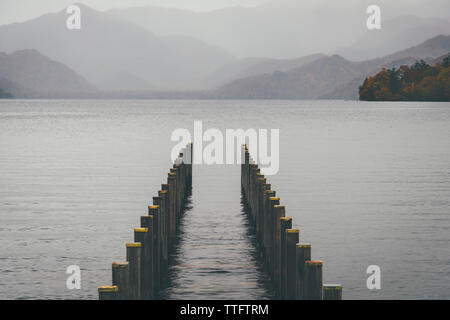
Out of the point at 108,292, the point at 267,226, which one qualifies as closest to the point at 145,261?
the point at 108,292

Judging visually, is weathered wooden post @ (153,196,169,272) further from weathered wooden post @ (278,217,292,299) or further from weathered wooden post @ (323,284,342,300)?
weathered wooden post @ (323,284,342,300)

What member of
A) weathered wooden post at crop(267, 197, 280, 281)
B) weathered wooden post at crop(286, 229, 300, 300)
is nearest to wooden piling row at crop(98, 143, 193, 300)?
weathered wooden post at crop(267, 197, 280, 281)

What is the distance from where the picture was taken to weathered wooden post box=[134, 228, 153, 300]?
11.8m

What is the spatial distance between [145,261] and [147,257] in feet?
0.33

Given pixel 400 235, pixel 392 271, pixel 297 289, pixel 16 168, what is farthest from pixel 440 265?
pixel 16 168

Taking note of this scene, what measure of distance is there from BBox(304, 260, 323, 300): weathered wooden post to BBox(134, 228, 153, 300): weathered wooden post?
271 cm

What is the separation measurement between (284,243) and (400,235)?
1004 cm

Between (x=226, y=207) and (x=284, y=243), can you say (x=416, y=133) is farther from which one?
(x=284, y=243)

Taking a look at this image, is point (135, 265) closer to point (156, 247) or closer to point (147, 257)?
point (147, 257)

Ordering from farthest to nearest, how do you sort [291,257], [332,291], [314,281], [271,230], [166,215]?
[166,215] → [271,230] → [291,257] → [314,281] → [332,291]

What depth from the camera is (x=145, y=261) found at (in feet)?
41.3

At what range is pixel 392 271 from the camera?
694 inches

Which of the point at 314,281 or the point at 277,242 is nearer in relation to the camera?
the point at 314,281

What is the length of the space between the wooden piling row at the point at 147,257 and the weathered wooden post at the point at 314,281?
2384 mm
